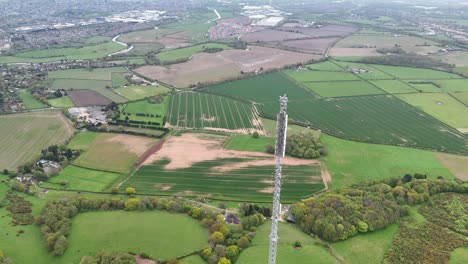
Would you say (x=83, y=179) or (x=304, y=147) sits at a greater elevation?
(x=304, y=147)

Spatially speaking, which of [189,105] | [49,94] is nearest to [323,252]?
[189,105]

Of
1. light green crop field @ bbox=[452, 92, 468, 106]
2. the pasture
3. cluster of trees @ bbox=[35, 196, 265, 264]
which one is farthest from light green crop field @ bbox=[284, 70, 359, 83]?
cluster of trees @ bbox=[35, 196, 265, 264]

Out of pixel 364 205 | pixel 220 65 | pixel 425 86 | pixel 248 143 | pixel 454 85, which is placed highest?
pixel 220 65

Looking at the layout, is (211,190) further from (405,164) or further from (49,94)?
(49,94)

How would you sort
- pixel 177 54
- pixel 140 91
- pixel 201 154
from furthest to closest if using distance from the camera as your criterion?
pixel 177 54 → pixel 140 91 → pixel 201 154

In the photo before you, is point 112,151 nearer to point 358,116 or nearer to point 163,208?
point 163,208

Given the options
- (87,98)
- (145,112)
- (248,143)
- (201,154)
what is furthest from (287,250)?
(87,98)
